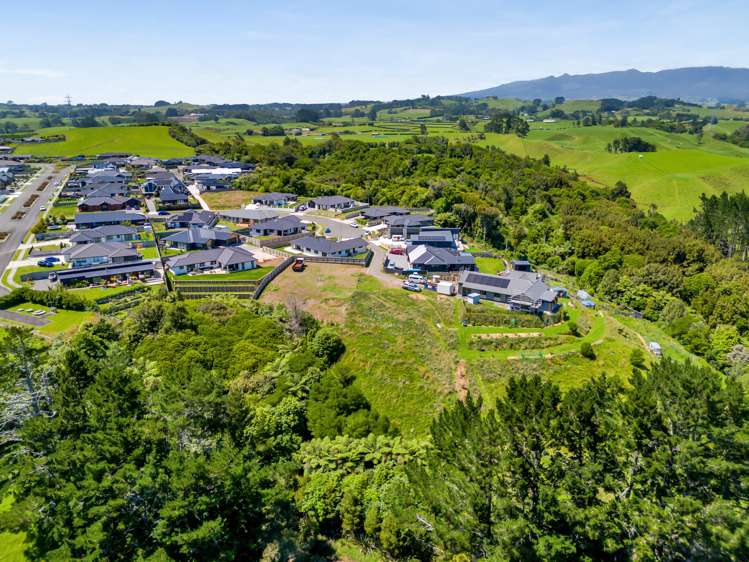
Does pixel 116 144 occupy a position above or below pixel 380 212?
above

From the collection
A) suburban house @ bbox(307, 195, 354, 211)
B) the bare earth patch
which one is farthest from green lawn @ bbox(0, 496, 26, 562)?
suburban house @ bbox(307, 195, 354, 211)

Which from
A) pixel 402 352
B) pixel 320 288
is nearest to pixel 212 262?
pixel 320 288

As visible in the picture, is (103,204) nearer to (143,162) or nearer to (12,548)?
(143,162)

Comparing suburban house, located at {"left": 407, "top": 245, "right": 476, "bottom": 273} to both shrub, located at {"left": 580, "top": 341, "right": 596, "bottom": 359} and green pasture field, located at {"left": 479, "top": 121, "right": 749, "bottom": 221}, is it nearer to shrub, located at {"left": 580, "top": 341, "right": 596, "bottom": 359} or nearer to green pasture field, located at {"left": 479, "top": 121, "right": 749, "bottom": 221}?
shrub, located at {"left": 580, "top": 341, "right": 596, "bottom": 359}

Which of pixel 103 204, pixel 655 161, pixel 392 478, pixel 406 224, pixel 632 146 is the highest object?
pixel 632 146

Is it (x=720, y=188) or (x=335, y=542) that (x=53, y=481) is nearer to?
(x=335, y=542)

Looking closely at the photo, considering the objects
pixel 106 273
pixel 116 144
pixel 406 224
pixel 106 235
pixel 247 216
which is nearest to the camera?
pixel 106 273
